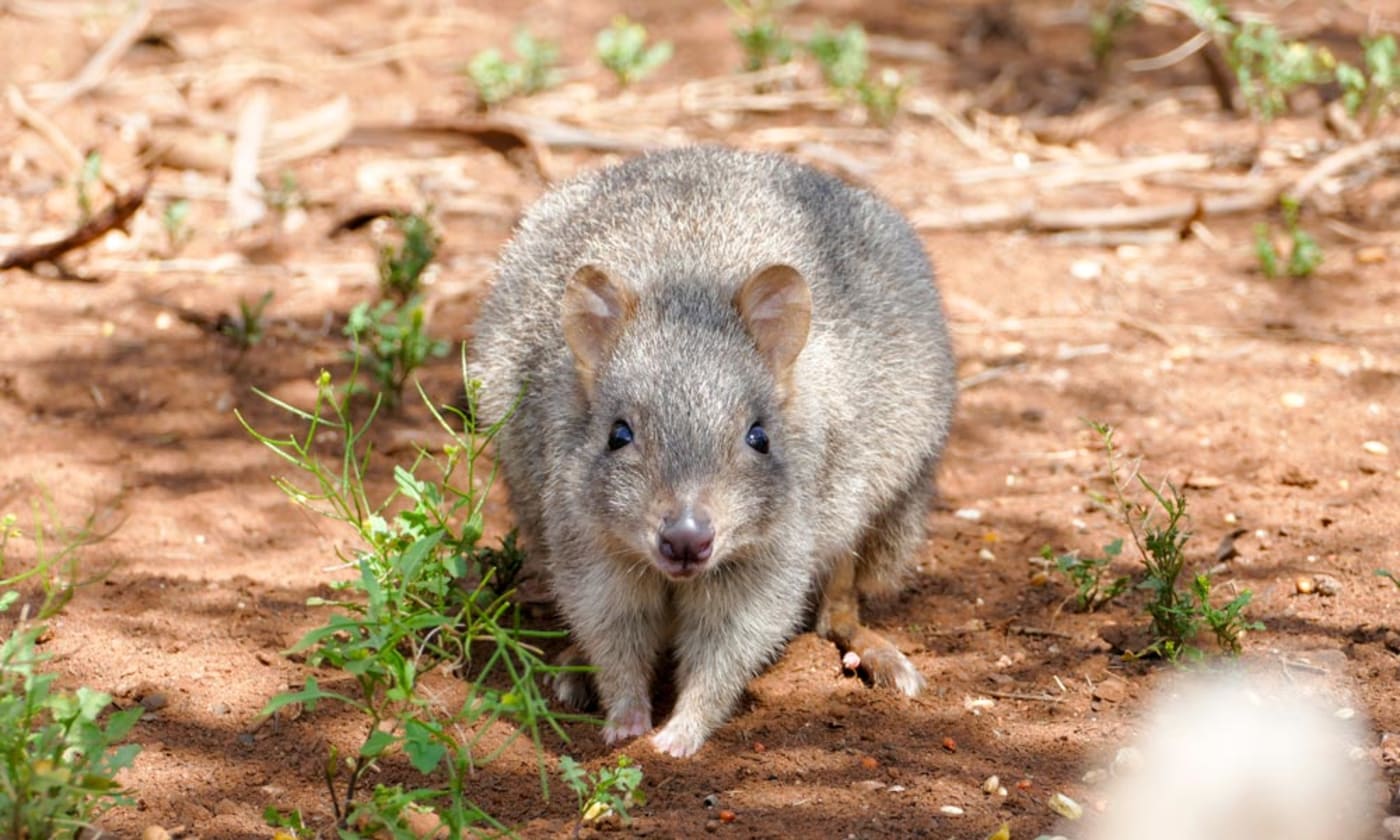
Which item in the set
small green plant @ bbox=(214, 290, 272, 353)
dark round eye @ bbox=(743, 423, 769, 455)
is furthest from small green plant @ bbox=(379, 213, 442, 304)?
dark round eye @ bbox=(743, 423, 769, 455)

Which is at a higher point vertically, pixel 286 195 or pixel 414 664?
pixel 414 664

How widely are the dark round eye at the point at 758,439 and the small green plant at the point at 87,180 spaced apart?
4474 millimetres

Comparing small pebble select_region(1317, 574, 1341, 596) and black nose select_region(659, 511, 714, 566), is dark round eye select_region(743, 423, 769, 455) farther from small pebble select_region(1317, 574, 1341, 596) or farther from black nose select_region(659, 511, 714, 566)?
small pebble select_region(1317, 574, 1341, 596)

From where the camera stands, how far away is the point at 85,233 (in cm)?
758

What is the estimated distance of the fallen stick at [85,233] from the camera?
7.53 metres

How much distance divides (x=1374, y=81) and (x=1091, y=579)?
4589mm

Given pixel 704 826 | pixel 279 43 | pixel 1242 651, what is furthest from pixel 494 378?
pixel 279 43

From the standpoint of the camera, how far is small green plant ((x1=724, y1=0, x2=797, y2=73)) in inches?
392

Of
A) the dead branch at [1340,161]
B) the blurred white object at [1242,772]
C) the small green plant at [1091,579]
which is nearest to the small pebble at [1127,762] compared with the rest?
the blurred white object at [1242,772]

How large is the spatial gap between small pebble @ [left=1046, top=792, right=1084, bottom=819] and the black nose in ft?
3.58

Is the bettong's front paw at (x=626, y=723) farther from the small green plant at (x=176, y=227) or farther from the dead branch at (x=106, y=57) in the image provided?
the dead branch at (x=106, y=57)

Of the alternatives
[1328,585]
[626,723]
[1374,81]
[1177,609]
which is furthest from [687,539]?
[1374,81]

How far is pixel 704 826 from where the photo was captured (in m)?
3.95

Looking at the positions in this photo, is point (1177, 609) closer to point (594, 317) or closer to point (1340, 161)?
point (594, 317)
